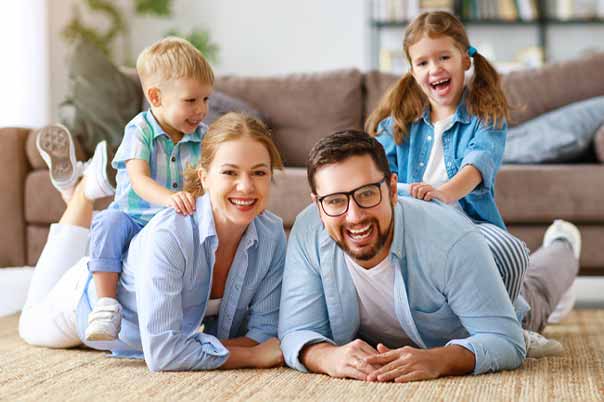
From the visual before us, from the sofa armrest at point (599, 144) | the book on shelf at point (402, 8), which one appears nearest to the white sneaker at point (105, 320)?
the sofa armrest at point (599, 144)

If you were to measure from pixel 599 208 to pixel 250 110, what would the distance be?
163cm

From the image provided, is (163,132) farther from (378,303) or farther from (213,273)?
(378,303)

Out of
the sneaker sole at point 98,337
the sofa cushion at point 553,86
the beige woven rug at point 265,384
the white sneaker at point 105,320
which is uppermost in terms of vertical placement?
the sofa cushion at point 553,86

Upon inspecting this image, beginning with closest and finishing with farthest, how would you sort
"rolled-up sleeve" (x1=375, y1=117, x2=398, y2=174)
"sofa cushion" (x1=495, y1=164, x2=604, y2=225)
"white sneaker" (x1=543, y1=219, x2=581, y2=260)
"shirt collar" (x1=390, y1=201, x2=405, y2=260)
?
1. "shirt collar" (x1=390, y1=201, x2=405, y2=260)
2. "rolled-up sleeve" (x1=375, y1=117, x2=398, y2=174)
3. "white sneaker" (x1=543, y1=219, x2=581, y2=260)
4. "sofa cushion" (x1=495, y1=164, x2=604, y2=225)

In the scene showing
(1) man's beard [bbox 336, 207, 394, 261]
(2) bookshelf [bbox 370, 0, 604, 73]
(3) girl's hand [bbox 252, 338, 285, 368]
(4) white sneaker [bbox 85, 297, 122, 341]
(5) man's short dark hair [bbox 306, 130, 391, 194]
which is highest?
(2) bookshelf [bbox 370, 0, 604, 73]

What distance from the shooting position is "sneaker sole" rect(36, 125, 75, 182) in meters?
2.91

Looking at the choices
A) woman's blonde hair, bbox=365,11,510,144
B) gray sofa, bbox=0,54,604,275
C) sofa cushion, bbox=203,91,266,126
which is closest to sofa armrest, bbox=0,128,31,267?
gray sofa, bbox=0,54,604,275

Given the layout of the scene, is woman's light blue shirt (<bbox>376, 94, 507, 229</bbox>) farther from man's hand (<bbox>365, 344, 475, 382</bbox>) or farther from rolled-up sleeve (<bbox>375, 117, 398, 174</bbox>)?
man's hand (<bbox>365, 344, 475, 382</bbox>)

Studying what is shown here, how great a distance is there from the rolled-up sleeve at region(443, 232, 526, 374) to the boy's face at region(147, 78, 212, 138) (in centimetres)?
82

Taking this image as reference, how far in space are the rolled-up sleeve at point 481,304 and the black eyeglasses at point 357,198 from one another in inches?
8.2

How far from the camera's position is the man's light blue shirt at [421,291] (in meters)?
Result: 1.91

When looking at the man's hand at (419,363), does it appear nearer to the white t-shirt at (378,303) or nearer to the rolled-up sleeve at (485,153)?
the white t-shirt at (378,303)

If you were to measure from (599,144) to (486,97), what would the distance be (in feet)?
5.02

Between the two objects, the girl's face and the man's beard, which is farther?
the girl's face
